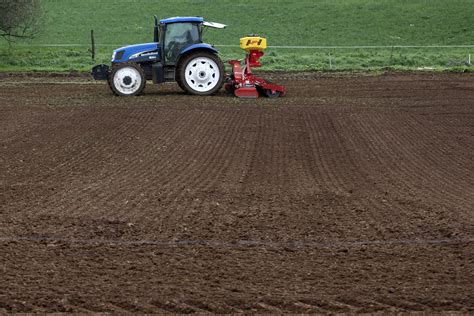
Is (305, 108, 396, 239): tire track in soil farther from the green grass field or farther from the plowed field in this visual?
the green grass field

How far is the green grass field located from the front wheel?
43.2ft

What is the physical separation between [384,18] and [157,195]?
44781mm

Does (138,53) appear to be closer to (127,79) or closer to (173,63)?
(127,79)

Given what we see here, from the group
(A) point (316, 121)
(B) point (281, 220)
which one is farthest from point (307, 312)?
(A) point (316, 121)

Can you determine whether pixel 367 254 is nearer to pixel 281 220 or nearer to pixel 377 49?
pixel 281 220

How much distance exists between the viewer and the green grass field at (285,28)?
124 ft

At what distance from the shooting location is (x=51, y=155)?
14922 millimetres

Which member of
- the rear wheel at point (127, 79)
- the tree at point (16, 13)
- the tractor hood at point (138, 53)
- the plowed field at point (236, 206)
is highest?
the tree at point (16, 13)

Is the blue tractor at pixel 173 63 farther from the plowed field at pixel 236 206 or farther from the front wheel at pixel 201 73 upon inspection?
the plowed field at pixel 236 206

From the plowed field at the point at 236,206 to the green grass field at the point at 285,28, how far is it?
16.4m

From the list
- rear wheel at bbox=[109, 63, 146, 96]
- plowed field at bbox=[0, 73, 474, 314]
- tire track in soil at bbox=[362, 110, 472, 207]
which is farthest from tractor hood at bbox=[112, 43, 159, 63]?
tire track in soil at bbox=[362, 110, 472, 207]

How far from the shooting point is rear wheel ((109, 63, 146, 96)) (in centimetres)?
2220

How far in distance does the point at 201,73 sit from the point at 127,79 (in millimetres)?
1923

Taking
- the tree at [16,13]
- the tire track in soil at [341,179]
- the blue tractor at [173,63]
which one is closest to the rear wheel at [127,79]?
the blue tractor at [173,63]
